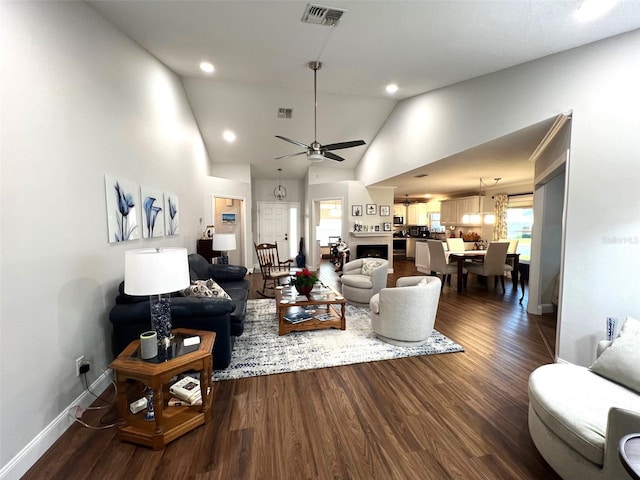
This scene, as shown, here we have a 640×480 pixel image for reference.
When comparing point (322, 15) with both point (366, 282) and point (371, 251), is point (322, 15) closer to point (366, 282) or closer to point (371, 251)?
point (366, 282)

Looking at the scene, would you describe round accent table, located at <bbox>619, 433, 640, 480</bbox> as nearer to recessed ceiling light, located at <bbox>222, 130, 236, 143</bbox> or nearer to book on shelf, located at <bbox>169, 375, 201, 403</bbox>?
book on shelf, located at <bbox>169, 375, 201, 403</bbox>

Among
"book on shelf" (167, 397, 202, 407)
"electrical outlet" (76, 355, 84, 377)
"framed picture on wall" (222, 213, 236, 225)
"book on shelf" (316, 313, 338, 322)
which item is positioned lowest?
"book on shelf" (167, 397, 202, 407)

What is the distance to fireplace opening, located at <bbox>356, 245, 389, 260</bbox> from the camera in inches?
294

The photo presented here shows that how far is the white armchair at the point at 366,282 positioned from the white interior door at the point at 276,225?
178 inches

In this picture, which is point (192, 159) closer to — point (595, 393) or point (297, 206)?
point (297, 206)

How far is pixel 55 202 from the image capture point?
1.84 metres

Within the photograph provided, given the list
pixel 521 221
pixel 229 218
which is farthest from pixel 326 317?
pixel 521 221

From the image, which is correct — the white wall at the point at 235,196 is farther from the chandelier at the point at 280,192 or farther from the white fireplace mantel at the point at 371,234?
the white fireplace mantel at the point at 371,234

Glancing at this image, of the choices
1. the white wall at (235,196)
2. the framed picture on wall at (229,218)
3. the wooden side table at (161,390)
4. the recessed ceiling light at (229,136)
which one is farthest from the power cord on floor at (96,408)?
the framed picture on wall at (229,218)

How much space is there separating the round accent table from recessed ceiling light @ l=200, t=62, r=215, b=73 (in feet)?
16.0

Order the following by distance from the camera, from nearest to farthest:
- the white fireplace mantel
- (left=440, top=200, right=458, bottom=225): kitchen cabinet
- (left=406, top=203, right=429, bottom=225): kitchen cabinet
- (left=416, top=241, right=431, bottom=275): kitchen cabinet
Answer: the white fireplace mantel → (left=416, top=241, right=431, bottom=275): kitchen cabinet → (left=440, top=200, right=458, bottom=225): kitchen cabinet → (left=406, top=203, right=429, bottom=225): kitchen cabinet

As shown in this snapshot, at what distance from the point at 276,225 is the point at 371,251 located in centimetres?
322

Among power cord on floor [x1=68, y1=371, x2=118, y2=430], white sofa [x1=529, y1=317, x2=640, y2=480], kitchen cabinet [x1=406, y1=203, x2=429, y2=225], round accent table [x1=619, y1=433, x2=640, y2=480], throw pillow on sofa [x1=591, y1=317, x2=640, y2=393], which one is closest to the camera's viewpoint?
round accent table [x1=619, y1=433, x2=640, y2=480]

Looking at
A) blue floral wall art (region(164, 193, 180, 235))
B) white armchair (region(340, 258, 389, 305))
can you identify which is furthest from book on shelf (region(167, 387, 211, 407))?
white armchair (region(340, 258, 389, 305))
